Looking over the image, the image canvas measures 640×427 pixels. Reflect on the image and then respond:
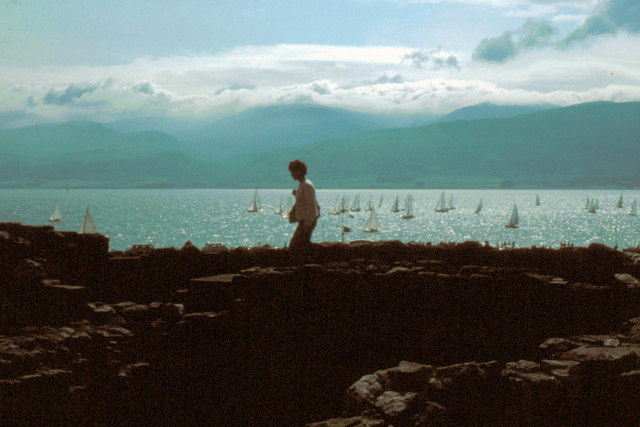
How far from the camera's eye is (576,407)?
29.4ft

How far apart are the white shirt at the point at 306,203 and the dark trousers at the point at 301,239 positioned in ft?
0.95

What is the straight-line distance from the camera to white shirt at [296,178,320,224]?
13.5 m

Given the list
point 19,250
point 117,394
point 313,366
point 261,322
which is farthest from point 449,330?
point 19,250

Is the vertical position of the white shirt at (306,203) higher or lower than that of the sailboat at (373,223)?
higher

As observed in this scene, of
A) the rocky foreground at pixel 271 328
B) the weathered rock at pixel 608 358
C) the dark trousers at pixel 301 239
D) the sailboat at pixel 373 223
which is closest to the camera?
the weathered rock at pixel 608 358

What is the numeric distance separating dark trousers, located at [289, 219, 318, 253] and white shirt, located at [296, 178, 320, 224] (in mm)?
289

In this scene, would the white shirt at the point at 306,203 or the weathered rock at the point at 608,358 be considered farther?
the white shirt at the point at 306,203

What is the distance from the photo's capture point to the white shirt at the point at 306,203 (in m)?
13.5

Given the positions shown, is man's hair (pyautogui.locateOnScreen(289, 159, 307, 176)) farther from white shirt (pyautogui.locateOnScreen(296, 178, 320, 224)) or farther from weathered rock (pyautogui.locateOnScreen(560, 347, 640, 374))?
weathered rock (pyautogui.locateOnScreen(560, 347, 640, 374))

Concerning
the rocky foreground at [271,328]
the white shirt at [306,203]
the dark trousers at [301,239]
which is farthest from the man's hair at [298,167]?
the rocky foreground at [271,328]

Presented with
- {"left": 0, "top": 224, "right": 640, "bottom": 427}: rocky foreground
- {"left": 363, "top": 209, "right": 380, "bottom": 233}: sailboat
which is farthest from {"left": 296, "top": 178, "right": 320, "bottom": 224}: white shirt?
{"left": 363, "top": 209, "right": 380, "bottom": 233}: sailboat

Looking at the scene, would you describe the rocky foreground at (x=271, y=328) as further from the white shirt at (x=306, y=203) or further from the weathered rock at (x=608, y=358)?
the weathered rock at (x=608, y=358)

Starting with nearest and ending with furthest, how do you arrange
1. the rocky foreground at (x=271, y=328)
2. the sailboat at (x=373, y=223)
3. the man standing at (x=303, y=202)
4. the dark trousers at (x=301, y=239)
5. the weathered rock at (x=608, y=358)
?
1. the weathered rock at (x=608, y=358)
2. the rocky foreground at (x=271, y=328)
3. the man standing at (x=303, y=202)
4. the dark trousers at (x=301, y=239)
5. the sailboat at (x=373, y=223)

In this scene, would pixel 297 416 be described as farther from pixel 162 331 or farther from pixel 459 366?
pixel 459 366
